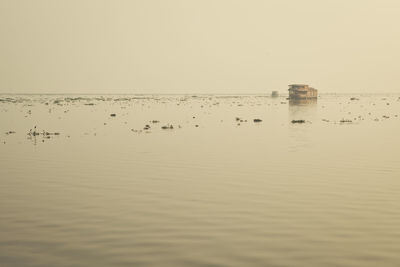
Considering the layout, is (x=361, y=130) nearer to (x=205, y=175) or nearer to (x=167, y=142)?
(x=167, y=142)

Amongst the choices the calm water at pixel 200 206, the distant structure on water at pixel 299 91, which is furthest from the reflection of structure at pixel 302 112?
the calm water at pixel 200 206

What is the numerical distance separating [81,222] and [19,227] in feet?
4.23

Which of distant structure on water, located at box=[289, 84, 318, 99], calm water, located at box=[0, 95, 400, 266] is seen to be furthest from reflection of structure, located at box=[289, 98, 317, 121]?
calm water, located at box=[0, 95, 400, 266]

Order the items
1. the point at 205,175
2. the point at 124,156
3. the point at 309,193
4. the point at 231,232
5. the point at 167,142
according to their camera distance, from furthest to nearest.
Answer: the point at 167,142 < the point at 124,156 < the point at 205,175 < the point at 309,193 < the point at 231,232

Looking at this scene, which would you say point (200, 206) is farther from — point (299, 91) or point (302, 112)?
point (299, 91)

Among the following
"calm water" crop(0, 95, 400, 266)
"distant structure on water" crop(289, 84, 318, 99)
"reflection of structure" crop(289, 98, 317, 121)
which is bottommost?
"calm water" crop(0, 95, 400, 266)

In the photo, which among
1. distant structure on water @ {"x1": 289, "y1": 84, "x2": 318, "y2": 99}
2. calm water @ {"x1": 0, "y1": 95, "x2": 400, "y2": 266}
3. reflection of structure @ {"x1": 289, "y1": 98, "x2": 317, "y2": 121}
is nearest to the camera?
calm water @ {"x1": 0, "y1": 95, "x2": 400, "y2": 266}

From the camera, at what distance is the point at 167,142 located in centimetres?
3050

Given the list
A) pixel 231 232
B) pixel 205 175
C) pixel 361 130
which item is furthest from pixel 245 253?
pixel 361 130

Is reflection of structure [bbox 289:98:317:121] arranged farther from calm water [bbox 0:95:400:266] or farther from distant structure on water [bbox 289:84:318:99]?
calm water [bbox 0:95:400:266]

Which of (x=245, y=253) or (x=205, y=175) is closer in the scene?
(x=245, y=253)

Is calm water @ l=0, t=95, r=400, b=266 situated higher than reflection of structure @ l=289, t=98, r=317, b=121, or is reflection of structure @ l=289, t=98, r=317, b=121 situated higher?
reflection of structure @ l=289, t=98, r=317, b=121

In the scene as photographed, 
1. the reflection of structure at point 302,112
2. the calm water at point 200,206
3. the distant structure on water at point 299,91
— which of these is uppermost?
the distant structure on water at point 299,91

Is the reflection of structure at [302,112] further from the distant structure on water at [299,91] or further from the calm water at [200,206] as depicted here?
the calm water at [200,206]
